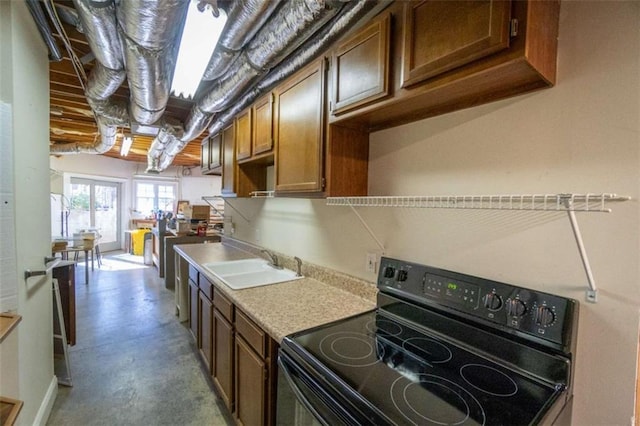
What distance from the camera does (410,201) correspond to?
131cm

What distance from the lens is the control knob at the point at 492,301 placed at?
1001mm

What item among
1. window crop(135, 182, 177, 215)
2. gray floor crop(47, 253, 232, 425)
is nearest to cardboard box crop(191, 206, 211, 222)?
gray floor crop(47, 253, 232, 425)

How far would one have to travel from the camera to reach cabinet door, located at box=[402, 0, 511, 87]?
0.79m

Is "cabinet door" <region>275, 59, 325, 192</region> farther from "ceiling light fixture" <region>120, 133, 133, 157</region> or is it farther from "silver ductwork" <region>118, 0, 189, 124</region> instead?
"ceiling light fixture" <region>120, 133, 133, 157</region>

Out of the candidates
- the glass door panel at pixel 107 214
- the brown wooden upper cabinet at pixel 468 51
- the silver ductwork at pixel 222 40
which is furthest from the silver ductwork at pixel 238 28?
the glass door panel at pixel 107 214

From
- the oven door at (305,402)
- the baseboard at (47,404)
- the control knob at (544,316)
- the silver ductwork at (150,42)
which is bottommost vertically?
the baseboard at (47,404)

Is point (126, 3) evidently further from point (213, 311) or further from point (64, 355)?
point (64, 355)

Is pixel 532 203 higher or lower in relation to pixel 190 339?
higher

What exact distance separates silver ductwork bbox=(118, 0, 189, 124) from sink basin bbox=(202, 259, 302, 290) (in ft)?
4.43

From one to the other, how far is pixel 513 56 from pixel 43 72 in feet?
8.36

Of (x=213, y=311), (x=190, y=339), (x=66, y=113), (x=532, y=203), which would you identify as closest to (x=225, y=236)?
(x=190, y=339)

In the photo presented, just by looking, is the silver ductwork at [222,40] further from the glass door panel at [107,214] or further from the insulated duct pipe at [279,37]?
the glass door panel at [107,214]

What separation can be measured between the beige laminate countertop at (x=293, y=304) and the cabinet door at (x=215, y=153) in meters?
1.47

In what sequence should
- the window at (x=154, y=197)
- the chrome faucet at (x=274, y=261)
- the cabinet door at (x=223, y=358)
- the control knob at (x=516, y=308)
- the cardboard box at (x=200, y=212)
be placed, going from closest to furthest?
the control knob at (x=516, y=308)
the cabinet door at (x=223, y=358)
the chrome faucet at (x=274, y=261)
the cardboard box at (x=200, y=212)
the window at (x=154, y=197)
